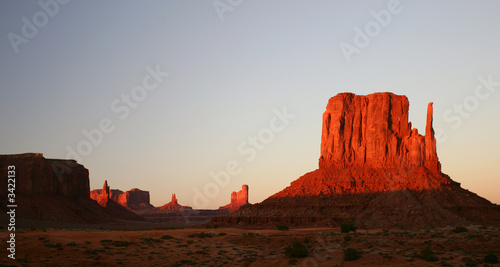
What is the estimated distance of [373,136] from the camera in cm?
9806

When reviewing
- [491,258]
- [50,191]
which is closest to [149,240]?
[491,258]

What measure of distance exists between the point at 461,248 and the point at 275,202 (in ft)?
194

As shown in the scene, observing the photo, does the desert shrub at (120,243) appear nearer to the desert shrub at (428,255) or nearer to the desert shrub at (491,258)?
the desert shrub at (428,255)

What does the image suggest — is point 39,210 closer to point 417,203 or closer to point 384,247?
point 417,203

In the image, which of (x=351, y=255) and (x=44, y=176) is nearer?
(x=351, y=255)

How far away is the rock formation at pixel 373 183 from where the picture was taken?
2997 inches

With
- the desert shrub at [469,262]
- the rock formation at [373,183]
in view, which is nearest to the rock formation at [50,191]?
the rock formation at [373,183]

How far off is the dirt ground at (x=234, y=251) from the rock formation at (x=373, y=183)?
35.7m

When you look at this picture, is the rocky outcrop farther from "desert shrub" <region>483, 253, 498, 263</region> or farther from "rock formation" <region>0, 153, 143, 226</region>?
"desert shrub" <region>483, 253, 498, 263</region>

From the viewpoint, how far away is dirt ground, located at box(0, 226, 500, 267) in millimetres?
31516

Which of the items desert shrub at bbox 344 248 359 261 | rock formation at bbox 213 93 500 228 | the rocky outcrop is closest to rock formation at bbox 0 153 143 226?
the rocky outcrop

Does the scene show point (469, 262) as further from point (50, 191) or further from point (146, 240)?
point (50, 191)

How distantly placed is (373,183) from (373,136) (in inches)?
492

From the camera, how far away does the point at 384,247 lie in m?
35.8
